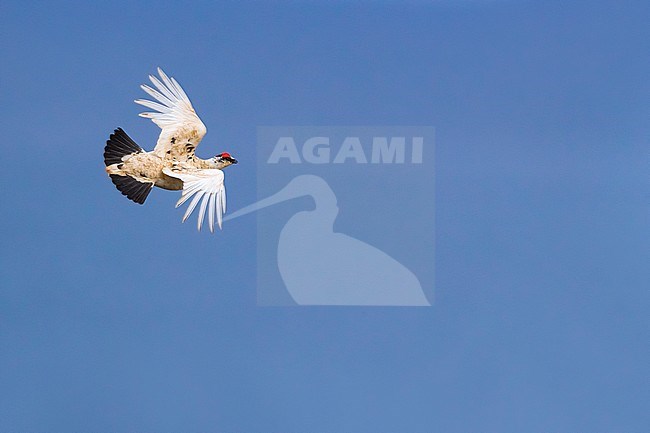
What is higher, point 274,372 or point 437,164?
point 437,164

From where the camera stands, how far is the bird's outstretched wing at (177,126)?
3041 millimetres

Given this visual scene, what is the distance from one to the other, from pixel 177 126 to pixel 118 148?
8.7 inches

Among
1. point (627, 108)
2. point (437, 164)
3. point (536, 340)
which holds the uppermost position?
point (627, 108)

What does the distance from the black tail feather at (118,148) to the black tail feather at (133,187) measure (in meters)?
0.06

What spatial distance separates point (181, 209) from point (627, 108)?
1.96 meters

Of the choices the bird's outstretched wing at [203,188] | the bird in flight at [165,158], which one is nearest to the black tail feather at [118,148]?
the bird in flight at [165,158]

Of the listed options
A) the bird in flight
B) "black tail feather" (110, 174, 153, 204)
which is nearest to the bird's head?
the bird in flight

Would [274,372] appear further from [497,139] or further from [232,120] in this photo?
[497,139]

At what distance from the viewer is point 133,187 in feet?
10.1

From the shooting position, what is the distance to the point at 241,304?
3.68 m

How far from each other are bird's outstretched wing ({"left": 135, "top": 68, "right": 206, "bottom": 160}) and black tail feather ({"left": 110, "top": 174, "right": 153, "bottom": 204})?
0.43ft

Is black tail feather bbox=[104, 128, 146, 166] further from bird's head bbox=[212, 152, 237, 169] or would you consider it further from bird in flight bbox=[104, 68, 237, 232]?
bird's head bbox=[212, 152, 237, 169]

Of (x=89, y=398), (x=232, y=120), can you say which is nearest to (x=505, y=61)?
(x=232, y=120)

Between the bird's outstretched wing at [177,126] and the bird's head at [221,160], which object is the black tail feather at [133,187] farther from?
the bird's head at [221,160]
